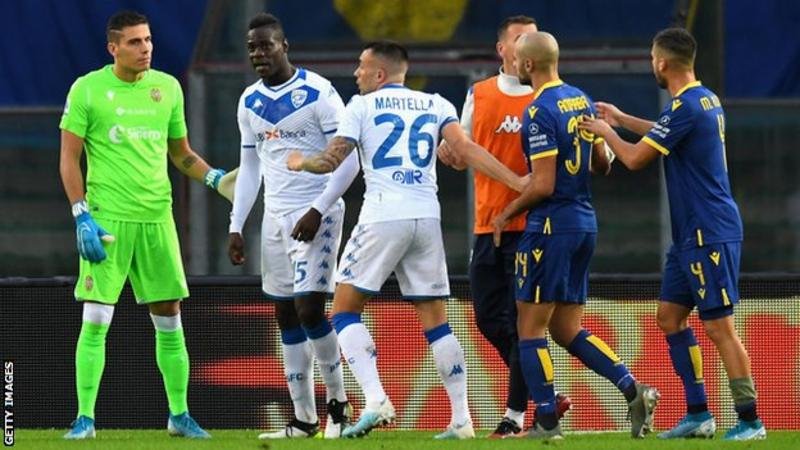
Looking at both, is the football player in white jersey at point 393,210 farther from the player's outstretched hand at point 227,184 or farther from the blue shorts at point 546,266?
the player's outstretched hand at point 227,184

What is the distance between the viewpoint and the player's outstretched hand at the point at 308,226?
10.8m

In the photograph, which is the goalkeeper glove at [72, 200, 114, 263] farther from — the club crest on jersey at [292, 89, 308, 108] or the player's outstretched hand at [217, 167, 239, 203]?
the club crest on jersey at [292, 89, 308, 108]

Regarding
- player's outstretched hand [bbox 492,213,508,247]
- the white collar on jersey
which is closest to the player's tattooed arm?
player's outstretched hand [bbox 492,213,508,247]

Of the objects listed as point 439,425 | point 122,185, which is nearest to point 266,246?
point 122,185

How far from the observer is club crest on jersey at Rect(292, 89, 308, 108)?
11.1 metres

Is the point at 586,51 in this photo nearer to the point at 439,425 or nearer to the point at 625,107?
the point at 625,107

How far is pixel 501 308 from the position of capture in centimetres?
1123

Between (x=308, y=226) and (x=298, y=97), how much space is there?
29.6 inches

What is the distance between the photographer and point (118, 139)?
37.2 ft

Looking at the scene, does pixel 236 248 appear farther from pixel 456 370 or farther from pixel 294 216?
pixel 456 370

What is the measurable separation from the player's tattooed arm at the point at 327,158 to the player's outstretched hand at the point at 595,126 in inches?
41.9

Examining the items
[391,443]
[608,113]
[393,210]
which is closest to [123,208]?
[393,210]

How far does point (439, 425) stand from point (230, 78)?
366 centimetres

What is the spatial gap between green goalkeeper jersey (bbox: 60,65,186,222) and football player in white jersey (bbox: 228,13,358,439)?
45cm
